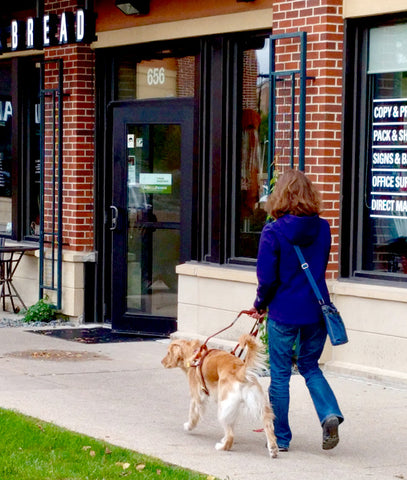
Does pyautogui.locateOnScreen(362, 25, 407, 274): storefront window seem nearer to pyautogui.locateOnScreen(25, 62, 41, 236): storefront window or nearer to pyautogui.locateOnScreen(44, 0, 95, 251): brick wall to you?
pyautogui.locateOnScreen(44, 0, 95, 251): brick wall

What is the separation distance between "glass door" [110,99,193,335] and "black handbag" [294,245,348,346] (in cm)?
463

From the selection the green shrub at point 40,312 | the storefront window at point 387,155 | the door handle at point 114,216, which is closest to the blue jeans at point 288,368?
the storefront window at point 387,155

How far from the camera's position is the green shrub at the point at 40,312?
1252cm

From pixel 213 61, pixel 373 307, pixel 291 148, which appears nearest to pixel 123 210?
pixel 213 61

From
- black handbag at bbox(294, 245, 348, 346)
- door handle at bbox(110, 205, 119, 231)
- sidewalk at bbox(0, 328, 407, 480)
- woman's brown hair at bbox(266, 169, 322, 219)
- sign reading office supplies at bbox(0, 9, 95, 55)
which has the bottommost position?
sidewalk at bbox(0, 328, 407, 480)

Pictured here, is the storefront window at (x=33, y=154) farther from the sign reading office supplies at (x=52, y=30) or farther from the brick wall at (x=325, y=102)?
the brick wall at (x=325, y=102)

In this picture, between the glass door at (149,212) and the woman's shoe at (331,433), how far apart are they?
15.7 ft

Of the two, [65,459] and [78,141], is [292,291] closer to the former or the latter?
[65,459]

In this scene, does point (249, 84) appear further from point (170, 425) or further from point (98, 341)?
point (170, 425)

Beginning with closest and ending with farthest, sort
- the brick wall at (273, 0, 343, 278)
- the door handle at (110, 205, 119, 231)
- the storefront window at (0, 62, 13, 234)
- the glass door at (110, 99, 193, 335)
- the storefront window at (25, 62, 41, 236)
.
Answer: the brick wall at (273, 0, 343, 278), the glass door at (110, 99, 193, 335), the door handle at (110, 205, 119, 231), the storefront window at (25, 62, 41, 236), the storefront window at (0, 62, 13, 234)

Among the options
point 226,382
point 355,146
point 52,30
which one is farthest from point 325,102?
point 52,30

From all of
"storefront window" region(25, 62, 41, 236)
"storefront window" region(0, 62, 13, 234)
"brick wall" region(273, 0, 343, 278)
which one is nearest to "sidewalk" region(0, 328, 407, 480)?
"brick wall" region(273, 0, 343, 278)

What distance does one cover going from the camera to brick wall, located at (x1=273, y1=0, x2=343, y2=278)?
30.7 ft

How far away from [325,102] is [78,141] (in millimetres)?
3795
